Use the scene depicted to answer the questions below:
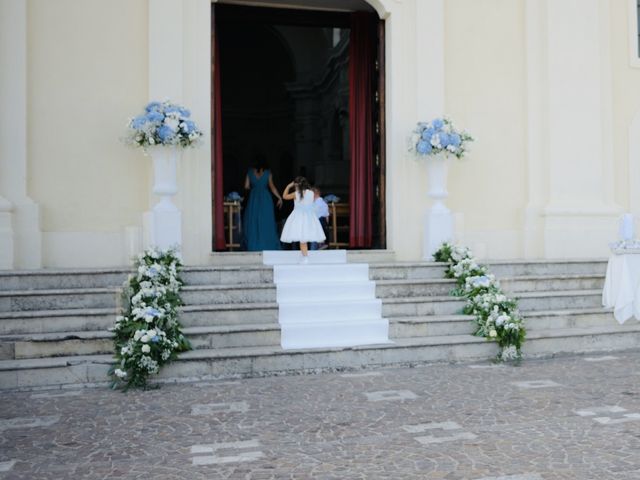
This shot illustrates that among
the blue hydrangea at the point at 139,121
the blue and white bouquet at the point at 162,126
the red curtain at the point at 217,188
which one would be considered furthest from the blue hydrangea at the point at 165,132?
the red curtain at the point at 217,188

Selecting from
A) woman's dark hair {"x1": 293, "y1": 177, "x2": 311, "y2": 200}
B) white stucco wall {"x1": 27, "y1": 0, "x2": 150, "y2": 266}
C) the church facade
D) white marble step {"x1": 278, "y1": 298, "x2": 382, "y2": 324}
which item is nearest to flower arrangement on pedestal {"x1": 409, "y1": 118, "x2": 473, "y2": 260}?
the church facade

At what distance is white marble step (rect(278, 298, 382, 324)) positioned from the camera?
7254mm

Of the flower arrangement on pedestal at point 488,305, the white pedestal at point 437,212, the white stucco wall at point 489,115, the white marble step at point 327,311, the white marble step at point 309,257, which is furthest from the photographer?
the white stucco wall at point 489,115

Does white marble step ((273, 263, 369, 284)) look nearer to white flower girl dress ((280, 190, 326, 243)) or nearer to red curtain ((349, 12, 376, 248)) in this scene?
white flower girl dress ((280, 190, 326, 243))

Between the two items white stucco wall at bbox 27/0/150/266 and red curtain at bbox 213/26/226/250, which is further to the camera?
red curtain at bbox 213/26/226/250

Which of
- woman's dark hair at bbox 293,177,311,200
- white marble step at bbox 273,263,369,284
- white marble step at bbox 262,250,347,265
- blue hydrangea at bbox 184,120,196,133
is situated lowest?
white marble step at bbox 273,263,369,284

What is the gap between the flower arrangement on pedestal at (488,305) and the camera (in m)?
6.98

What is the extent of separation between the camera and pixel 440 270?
27.8ft

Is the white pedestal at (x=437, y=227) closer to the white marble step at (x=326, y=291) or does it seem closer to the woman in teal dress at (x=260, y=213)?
Answer: the white marble step at (x=326, y=291)

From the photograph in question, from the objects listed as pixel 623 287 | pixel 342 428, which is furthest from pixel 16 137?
pixel 623 287

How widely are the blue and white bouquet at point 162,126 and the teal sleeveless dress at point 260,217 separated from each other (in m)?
3.19

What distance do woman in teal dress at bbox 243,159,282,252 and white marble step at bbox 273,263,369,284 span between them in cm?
328

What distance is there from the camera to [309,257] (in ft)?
29.6

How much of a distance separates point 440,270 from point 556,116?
3.53 metres
